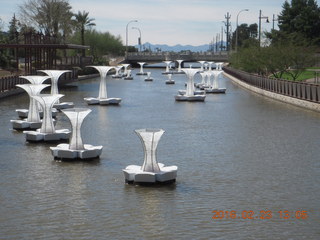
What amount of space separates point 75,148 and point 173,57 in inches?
5437

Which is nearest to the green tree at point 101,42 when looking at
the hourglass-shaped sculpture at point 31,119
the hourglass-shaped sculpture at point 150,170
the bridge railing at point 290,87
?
the bridge railing at point 290,87

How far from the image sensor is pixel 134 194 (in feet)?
43.6

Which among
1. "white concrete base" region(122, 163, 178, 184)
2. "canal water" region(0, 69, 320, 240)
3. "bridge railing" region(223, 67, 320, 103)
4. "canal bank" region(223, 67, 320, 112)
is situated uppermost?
"bridge railing" region(223, 67, 320, 103)

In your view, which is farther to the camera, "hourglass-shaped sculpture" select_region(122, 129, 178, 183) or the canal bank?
the canal bank

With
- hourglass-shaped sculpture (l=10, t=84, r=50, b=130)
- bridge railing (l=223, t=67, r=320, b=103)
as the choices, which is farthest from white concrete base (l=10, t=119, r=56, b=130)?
bridge railing (l=223, t=67, r=320, b=103)

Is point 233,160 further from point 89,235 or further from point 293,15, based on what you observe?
point 293,15

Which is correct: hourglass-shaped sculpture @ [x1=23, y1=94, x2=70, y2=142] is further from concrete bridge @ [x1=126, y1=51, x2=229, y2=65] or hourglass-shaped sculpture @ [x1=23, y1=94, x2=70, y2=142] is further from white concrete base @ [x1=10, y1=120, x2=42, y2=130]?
concrete bridge @ [x1=126, y1=51, x2=229, y2=65]

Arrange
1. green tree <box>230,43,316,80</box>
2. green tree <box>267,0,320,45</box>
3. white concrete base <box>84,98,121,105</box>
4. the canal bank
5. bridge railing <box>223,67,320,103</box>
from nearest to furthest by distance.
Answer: the canal bank < bridge railing <box>223,67,320,103</box> < white concrete base <box>84,98,121,105</box> < green tree <box>230,43,316,80</box> < green tree <box>267,0,320,45</box>

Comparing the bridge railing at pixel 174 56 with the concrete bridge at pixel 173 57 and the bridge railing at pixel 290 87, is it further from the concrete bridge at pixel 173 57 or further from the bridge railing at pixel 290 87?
the bridge railing at pixel 290 87

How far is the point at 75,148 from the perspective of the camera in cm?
1770

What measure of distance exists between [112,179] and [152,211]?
3162mm

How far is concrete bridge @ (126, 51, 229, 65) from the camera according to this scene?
14575 centimetres

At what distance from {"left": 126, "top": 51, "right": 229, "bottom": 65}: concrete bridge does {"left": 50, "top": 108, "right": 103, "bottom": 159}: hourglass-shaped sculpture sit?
127 m

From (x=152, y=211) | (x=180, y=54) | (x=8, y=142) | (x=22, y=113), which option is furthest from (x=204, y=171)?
(x=180, y=54)
